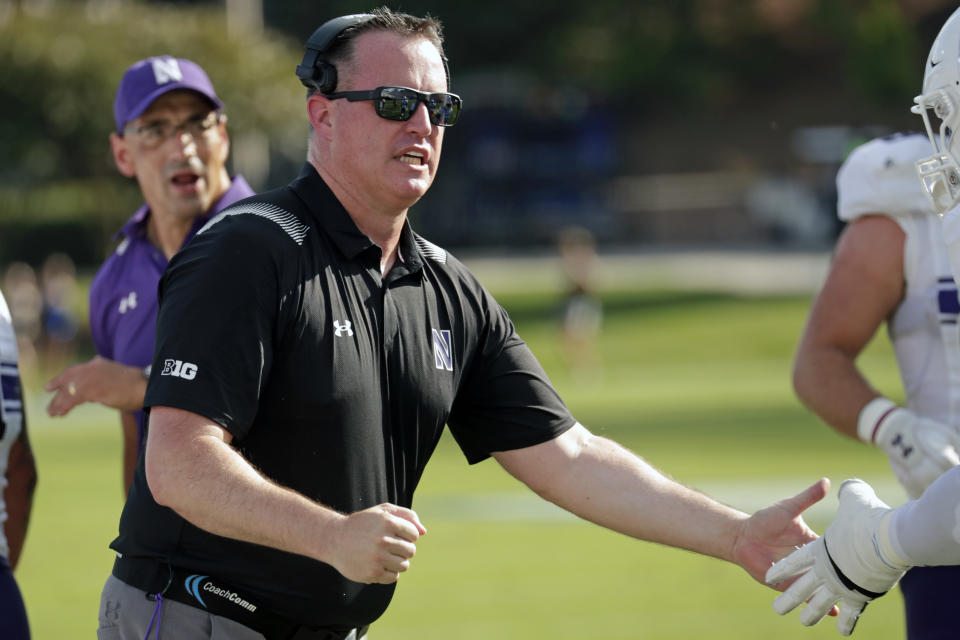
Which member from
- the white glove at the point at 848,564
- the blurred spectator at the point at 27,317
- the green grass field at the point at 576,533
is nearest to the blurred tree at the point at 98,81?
the blurred spectator at the point at 27,317

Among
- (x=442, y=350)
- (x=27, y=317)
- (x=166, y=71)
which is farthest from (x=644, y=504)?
(x=27, y=317)

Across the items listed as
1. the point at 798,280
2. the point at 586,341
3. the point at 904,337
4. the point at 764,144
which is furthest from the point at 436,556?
the point at 764,144

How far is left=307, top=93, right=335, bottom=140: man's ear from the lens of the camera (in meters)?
4.10

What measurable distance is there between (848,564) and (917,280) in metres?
1.43

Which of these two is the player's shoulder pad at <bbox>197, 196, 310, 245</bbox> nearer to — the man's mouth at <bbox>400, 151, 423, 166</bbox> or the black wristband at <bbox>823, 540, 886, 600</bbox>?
the man's mouth at <bbox>400, 151, 423, 166</bbox>

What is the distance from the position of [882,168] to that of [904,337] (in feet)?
1.87

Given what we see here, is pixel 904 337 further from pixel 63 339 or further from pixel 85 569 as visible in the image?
pixel 63 339

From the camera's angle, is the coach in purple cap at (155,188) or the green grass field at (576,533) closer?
the coach in purple cap at (155,188)

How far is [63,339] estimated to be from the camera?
2775 cm

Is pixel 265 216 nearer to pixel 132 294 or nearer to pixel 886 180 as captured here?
pixel 132 294

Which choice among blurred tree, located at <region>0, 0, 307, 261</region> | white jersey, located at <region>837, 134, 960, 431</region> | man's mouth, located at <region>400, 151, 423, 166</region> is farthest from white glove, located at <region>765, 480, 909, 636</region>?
blurred tree, located at <region>0, 0, 307, 261</region>

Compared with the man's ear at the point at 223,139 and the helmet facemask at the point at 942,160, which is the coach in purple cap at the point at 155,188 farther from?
the helmet facemask at the point at 942,160

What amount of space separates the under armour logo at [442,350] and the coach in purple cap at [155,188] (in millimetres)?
1708

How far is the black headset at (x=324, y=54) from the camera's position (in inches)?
160
